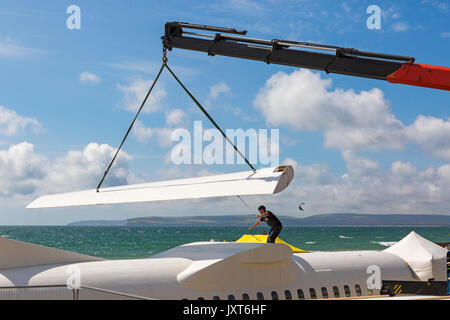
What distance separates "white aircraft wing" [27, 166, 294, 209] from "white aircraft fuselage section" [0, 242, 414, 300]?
2.07 meters

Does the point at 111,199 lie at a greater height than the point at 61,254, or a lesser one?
greater

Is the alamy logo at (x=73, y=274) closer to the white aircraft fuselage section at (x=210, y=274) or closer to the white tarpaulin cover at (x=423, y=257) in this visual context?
the white aircraft fuselage section at (x=210, y=274)

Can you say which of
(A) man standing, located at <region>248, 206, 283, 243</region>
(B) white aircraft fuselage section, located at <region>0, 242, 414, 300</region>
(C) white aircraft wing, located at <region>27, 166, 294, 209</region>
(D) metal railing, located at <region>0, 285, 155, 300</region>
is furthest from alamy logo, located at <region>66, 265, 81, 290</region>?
(A) man standing, located at <region>248, 206, 283, 243</region>

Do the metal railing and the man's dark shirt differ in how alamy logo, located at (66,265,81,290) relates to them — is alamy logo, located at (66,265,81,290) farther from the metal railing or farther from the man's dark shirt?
the man's dark shirt

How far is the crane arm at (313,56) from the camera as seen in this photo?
16.4m

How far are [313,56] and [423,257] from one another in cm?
1102

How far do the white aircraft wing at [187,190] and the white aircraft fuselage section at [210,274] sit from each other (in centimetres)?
207

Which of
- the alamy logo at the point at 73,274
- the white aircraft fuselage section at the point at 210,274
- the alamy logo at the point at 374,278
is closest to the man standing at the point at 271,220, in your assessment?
the white aircraft fuselage section at the point at 210,274
